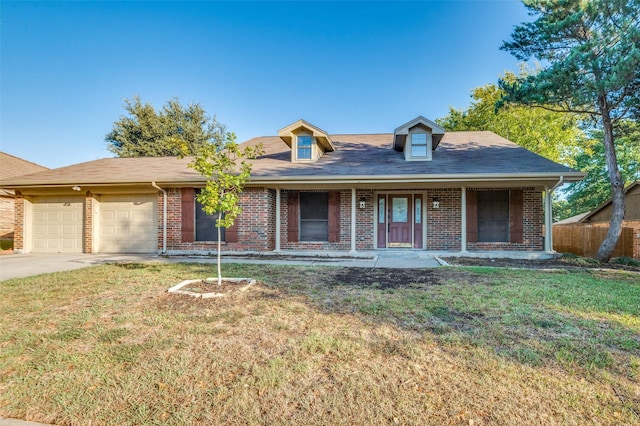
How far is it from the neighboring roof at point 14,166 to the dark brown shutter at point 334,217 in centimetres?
1703

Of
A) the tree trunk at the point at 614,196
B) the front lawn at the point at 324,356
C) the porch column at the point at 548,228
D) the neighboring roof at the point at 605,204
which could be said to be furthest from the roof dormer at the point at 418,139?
the neighboring roof at the point at 605,204

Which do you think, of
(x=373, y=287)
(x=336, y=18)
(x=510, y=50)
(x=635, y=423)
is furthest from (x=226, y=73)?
(x=635, y=423)

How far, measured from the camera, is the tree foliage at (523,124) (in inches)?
770

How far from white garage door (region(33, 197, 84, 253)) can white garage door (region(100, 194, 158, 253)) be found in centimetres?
92

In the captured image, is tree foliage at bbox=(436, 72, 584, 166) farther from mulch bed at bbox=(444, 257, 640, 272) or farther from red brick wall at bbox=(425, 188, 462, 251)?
mulch bed at bbox=(444, 257, 640, 272)

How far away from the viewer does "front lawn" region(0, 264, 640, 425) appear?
2.05 meters

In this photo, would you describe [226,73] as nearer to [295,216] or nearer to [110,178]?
[110,178]

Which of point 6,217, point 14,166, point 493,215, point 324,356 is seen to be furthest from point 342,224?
point 14,166

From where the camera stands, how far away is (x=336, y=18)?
466 inches

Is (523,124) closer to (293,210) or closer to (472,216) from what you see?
(472,216)

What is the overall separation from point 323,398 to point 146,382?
138 cm

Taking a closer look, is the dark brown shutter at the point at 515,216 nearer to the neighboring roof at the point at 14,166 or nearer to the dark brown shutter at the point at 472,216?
the dark brown shutter at the point at 472,216

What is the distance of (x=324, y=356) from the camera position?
2.77 meters

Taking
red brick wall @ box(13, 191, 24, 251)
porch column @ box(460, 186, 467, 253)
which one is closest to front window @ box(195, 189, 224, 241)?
red brick wall @ box(13, 191, 24, 251)
